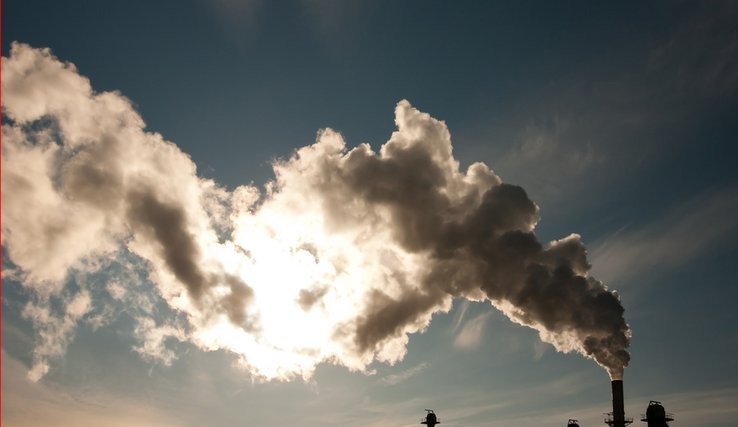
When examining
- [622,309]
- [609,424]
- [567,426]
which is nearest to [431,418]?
[567,426]

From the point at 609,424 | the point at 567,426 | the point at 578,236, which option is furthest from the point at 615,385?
the point at 567,426

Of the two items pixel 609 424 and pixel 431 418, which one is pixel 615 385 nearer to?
pixel 609 424

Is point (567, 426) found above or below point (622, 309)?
below

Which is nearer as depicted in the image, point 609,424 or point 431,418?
point 609,424

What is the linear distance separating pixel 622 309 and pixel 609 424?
7628mm

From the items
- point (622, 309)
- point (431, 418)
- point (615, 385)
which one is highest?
point (622, 309)

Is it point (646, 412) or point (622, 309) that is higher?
point (622, 309)

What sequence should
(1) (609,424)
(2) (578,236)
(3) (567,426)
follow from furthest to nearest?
(3) (567,426) < (2) (578,236) < (1) (609,424)

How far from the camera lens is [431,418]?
157 ft

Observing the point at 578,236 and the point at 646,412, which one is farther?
the point at 578,236

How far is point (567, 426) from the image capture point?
150ft

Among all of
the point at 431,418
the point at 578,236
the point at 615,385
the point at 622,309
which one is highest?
the point at 578,236

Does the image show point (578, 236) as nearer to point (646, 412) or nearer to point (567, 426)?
point (646, 412)

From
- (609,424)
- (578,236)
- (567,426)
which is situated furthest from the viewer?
(567,426)
